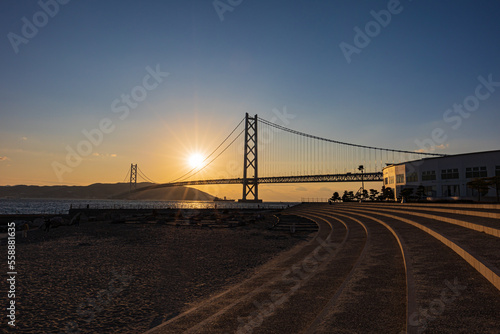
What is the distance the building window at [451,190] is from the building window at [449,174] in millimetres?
1003

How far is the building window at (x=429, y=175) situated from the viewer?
131 ft

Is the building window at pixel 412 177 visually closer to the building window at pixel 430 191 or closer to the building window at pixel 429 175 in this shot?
the building window at pixel 429 175

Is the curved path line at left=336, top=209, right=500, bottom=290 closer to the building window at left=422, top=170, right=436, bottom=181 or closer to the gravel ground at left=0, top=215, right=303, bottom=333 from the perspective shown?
the gravel ground at left=0, top=215, right=303, bottom=333

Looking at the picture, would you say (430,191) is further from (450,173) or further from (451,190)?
(450,173)

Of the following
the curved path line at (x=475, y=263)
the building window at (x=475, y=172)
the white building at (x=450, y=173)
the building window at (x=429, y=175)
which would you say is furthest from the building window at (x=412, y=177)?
the curved path line at (x=475, y=263)

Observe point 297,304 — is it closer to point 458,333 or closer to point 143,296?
point 458,333

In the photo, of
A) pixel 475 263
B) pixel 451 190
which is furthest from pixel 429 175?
pixel 475 263

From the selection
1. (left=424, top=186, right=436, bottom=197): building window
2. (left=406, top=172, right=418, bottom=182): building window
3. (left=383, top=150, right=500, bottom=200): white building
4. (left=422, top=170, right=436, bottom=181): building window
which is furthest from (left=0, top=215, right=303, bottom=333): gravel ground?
(left=406, top=172, right=418, bottom=182): building window

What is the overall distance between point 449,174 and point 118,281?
39.8 metres

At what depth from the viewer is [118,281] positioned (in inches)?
358

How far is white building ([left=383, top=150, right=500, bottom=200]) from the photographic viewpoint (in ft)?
111

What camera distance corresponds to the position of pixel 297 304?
19.0 ft

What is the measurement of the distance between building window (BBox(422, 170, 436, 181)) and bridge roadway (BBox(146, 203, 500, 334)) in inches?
1376

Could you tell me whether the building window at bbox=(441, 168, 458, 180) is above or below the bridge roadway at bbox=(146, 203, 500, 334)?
above
